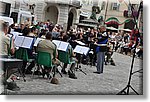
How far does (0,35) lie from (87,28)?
112 centimetres

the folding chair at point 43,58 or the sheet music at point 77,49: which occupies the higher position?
the sheet music at point 77,49

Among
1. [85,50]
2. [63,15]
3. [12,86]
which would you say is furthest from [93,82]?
[12,86]

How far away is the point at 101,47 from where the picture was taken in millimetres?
4812

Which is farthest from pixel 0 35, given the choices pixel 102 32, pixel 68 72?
pixel 102 32

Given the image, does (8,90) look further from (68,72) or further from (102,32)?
(102,32)

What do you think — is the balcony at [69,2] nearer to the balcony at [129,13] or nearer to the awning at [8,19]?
the awning at [8,19]

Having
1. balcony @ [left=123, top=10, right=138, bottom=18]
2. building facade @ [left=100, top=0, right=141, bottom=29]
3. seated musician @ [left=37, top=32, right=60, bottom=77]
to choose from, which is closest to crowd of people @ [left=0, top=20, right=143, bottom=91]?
seated musician @ [left=37, top=32, right=60, bottom=77]

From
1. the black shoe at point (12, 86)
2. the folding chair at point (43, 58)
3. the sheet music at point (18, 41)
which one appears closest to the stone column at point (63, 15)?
the folding chair at point (43, 58)

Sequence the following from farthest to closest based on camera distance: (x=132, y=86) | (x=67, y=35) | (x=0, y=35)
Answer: (x=132, y=86), (x=67, y=35), (x=0, y=35)

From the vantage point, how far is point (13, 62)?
435cm

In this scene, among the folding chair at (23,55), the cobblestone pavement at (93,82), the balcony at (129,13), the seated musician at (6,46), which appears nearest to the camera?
the seated musician at (6,46)

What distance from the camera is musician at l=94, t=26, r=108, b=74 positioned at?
4746 millimetres

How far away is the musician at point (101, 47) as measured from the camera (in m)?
4.75

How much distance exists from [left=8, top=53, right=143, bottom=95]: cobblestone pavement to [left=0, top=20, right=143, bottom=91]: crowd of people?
8 centimetres
